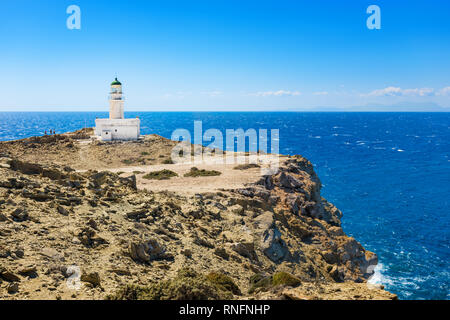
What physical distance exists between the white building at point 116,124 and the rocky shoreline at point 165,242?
78.0 feet

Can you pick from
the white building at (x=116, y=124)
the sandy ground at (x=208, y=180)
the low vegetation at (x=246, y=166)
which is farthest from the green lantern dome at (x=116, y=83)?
the low vegetation at (x=246, y=166)

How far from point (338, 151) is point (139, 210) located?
76.0 m

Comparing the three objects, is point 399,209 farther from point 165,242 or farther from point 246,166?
point 165,242

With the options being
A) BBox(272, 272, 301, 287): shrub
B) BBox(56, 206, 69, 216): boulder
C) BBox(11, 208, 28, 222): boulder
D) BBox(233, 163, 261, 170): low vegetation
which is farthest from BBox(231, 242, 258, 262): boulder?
BBox(233, 163, 261, 170): low vegetation

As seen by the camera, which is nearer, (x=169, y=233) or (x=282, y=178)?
(x=169, y=233)

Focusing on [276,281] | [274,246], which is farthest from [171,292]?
[274,246]

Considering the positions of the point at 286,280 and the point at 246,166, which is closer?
the point at 286,280

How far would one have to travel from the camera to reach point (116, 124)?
168 feet

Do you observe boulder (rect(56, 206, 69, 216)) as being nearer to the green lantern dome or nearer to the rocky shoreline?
the rocky shoreline

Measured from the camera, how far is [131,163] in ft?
142

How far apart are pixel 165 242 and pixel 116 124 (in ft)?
129

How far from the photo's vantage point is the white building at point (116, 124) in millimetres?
50688

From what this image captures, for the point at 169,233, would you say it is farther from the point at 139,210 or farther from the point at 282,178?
the point at 282,178
